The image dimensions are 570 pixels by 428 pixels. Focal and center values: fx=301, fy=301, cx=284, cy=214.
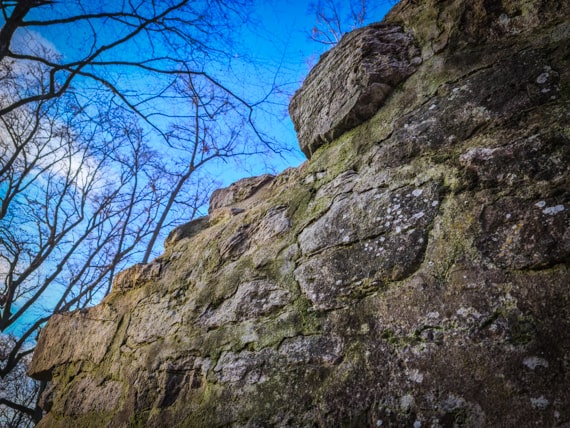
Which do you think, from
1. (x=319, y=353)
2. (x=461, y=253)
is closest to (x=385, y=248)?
(x=461, y=253)

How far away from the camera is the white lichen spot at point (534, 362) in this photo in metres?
0.79

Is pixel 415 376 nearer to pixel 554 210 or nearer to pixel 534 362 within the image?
pixel 534 362

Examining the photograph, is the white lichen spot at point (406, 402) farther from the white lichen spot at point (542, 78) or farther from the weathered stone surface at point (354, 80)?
the weathered stone surface at point (354, 80)

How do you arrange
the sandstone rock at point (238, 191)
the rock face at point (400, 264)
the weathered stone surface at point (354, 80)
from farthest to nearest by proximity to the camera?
the sandstone rock at point (238, 191)
the weathered stone surface at point (354, 80)
the rock face at point (400, 264)

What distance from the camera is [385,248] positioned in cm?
129

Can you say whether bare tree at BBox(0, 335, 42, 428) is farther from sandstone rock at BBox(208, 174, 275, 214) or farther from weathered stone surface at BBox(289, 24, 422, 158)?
weathered stone surface at BBox(289, 24, 422, 158)

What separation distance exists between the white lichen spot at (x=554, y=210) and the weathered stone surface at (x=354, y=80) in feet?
3.65

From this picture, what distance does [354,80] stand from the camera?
6.25 ft

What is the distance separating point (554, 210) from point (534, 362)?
48 cm

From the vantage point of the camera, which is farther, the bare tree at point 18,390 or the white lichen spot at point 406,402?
the bare tree at point 18,390

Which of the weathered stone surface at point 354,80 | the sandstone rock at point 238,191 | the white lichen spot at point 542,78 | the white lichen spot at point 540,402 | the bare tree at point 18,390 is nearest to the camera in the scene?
the white lichen spot at point 540,402

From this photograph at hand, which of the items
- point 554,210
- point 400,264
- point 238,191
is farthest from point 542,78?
point 238,191

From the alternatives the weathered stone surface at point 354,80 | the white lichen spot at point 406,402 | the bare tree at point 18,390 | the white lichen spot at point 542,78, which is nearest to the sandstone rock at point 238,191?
the weathered stone surface at point 354,80

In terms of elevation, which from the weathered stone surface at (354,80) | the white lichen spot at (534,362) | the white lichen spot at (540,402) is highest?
the weathered stone surface at (354,80)
